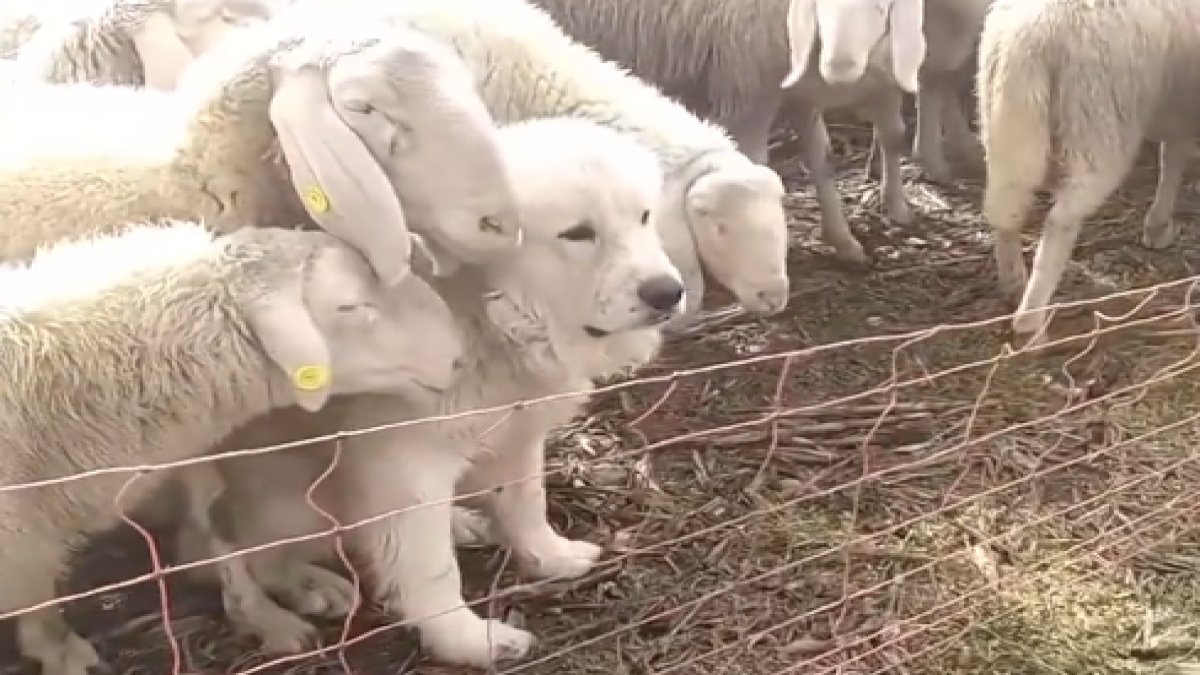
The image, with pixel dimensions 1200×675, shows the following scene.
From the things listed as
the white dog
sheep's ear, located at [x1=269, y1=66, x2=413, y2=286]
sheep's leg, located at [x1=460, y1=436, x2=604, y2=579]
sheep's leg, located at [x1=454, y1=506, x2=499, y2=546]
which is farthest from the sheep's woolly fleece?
sheep's leg, located at [x1=454, y1=506, x2=499, y2=546]

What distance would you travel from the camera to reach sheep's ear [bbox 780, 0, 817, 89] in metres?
4.31

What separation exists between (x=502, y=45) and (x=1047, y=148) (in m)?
1.47

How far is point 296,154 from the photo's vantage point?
2.79 metres

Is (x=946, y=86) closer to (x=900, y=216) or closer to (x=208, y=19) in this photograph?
(x=900, y=216)

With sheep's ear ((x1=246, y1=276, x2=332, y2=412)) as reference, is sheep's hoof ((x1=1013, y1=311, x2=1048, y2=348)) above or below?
below

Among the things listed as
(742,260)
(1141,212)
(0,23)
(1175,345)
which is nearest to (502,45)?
(742,260)

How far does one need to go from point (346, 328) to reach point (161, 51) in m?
1.55

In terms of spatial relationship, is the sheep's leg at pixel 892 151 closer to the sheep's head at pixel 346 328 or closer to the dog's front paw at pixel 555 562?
the dog's front paw at pixel 555 562

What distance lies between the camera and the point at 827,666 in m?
2.87

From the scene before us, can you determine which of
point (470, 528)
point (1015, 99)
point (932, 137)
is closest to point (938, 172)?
point (932, 137)

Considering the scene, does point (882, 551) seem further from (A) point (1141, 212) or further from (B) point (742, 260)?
(A) point (1141, 212)

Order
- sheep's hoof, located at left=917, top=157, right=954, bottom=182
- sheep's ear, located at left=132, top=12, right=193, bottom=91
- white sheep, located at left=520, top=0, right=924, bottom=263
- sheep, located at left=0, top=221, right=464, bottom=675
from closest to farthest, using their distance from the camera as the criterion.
Answer: sheep, located at left=0, top=221, right=464, bottom=675 < sheep's ear, located at left=132, top=12, right=193, bottom=91 < white sheep, located at left=520, top=0, right=924, bottom=263 < sheep's hoof, located at left=917, top=157, right=954, bottom=182

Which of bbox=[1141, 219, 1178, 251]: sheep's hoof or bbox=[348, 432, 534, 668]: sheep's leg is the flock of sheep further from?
bbox=[1141, 219, 1178, 251]: sheep's hoof

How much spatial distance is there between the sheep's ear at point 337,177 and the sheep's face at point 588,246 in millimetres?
240
